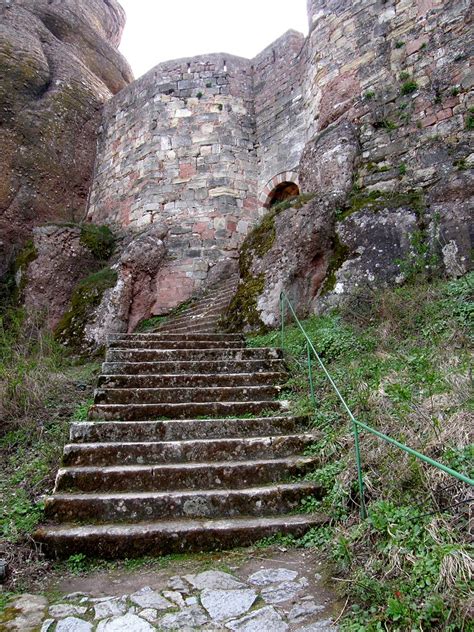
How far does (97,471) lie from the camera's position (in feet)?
10.7

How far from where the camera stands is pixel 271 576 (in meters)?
2.49

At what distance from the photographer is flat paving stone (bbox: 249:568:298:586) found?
2.43 meters

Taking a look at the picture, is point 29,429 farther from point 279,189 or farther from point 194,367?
point 279,189

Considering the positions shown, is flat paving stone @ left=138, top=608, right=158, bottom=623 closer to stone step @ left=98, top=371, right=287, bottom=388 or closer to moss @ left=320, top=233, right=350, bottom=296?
stone step @ left=98, top=371, right=287, bottom=388

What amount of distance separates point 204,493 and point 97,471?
0.79 m

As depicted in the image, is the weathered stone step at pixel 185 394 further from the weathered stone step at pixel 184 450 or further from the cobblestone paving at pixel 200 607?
the cobblestone paving at pixel 200 607

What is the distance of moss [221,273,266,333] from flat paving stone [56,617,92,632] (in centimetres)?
419

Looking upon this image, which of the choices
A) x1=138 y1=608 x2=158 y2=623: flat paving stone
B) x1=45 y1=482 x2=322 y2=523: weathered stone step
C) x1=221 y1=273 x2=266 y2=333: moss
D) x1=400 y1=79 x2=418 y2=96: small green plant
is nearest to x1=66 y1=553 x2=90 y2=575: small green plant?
x1=45 y1=482 x2=322 y2=523: weathered stone step

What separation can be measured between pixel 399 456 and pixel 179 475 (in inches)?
60.1

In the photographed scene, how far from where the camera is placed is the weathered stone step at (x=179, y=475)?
321cm

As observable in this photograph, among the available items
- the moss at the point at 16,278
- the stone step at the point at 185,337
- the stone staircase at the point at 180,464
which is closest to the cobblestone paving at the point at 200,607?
the stone staircase at the point at 180,464

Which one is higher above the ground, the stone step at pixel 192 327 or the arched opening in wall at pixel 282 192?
the arched opening in wall at pixel 282 192

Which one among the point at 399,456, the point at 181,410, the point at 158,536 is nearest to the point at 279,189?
the point at 181,410

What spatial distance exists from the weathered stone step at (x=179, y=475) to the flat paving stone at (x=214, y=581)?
75cm
